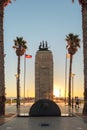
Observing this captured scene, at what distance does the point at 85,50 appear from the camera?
34.5 meters

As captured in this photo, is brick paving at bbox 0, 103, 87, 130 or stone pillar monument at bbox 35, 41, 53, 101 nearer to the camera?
brick paving at bbox 0, 103, 87, 130

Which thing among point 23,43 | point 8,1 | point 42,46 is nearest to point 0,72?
point 8,1

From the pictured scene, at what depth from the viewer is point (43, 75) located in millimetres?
77062

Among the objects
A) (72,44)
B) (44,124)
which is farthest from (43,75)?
(44,124)

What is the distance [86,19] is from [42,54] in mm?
43495

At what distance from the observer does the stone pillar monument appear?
7600cm

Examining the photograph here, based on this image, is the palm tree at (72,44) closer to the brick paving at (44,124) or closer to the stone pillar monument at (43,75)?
the stone pillar monument at (43,75)

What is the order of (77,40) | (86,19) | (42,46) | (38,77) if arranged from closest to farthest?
(86,19) → (77,40) → (38,77) → (42,46)

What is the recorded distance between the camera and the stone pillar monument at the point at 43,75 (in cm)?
7600

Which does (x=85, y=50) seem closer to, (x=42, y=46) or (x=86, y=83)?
(x=86, y=83)

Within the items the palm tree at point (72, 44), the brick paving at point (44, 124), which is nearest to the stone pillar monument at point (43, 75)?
the palm tree at point (72, 44)

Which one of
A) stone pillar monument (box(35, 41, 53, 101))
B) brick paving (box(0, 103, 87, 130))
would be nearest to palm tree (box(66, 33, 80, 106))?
stone pillar monument (box(35, 41, 53, 101))

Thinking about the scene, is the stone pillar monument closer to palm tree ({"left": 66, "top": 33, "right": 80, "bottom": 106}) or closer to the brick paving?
palm tree ({"left": 66, "top": 33, "right": 80, "bottom": 106})

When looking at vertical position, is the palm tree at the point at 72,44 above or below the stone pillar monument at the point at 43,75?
above
